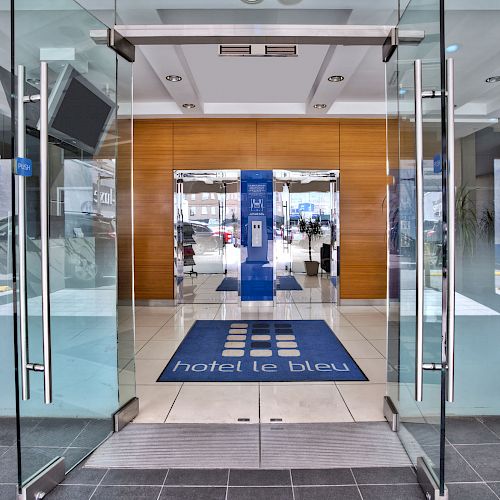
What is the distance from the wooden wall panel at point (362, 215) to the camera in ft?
24.9

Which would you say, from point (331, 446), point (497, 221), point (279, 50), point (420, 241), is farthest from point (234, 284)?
point (420, 241)

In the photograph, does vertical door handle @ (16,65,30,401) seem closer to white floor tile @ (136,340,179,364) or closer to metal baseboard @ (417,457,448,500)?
metal baseboard @ (417,457,448,500)

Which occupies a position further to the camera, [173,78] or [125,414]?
[173,78]

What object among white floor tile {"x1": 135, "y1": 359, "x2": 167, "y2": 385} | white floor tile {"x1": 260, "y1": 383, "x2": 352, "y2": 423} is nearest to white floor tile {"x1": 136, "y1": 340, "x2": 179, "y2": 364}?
white floor tile {"x1": 135, "y1": 359, "x2": 167, "y2": 385}

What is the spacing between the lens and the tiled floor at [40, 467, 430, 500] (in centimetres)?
224

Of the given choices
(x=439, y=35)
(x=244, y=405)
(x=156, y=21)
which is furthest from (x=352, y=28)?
(x=244, y=405)

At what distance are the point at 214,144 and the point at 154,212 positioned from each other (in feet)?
5.29

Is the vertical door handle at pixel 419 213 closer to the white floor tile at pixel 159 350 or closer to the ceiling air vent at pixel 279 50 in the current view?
the ceiling air vent at pixel 279 50

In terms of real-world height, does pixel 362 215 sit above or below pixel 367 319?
above

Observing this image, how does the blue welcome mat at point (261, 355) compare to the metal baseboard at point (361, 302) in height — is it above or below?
below

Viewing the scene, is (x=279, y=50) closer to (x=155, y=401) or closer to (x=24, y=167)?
(x=24, y=167)

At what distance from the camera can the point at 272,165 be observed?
7621 millimetres

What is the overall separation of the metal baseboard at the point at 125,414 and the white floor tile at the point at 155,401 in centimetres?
5

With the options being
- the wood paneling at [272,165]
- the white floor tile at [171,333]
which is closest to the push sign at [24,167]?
the white floor tile at [171,333]
